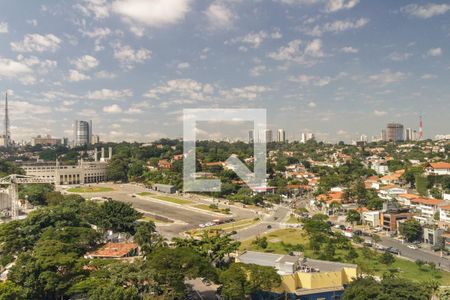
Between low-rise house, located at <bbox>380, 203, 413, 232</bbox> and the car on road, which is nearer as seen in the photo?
the car on road

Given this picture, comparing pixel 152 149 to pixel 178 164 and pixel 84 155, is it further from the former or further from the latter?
pixel 178 164

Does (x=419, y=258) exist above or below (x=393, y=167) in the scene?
below

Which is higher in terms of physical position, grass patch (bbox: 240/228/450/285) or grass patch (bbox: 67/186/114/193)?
grass patch (bbox: 67/186/114/193)

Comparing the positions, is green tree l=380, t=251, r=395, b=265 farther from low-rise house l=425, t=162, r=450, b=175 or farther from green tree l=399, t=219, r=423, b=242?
low-rise house l=425, t=162, r=450, b=175

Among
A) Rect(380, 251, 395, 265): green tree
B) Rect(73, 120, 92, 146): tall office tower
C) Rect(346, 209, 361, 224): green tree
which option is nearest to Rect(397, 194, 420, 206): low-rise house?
Rect(346, 209, 361, 224): green tree

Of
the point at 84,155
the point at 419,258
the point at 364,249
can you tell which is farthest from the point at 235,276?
the point at 84,155

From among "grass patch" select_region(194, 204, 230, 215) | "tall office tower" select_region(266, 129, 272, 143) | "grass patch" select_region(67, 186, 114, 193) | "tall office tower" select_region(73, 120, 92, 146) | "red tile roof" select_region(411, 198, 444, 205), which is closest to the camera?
"red tile roof" select_region(411, 198, 444, 205)
